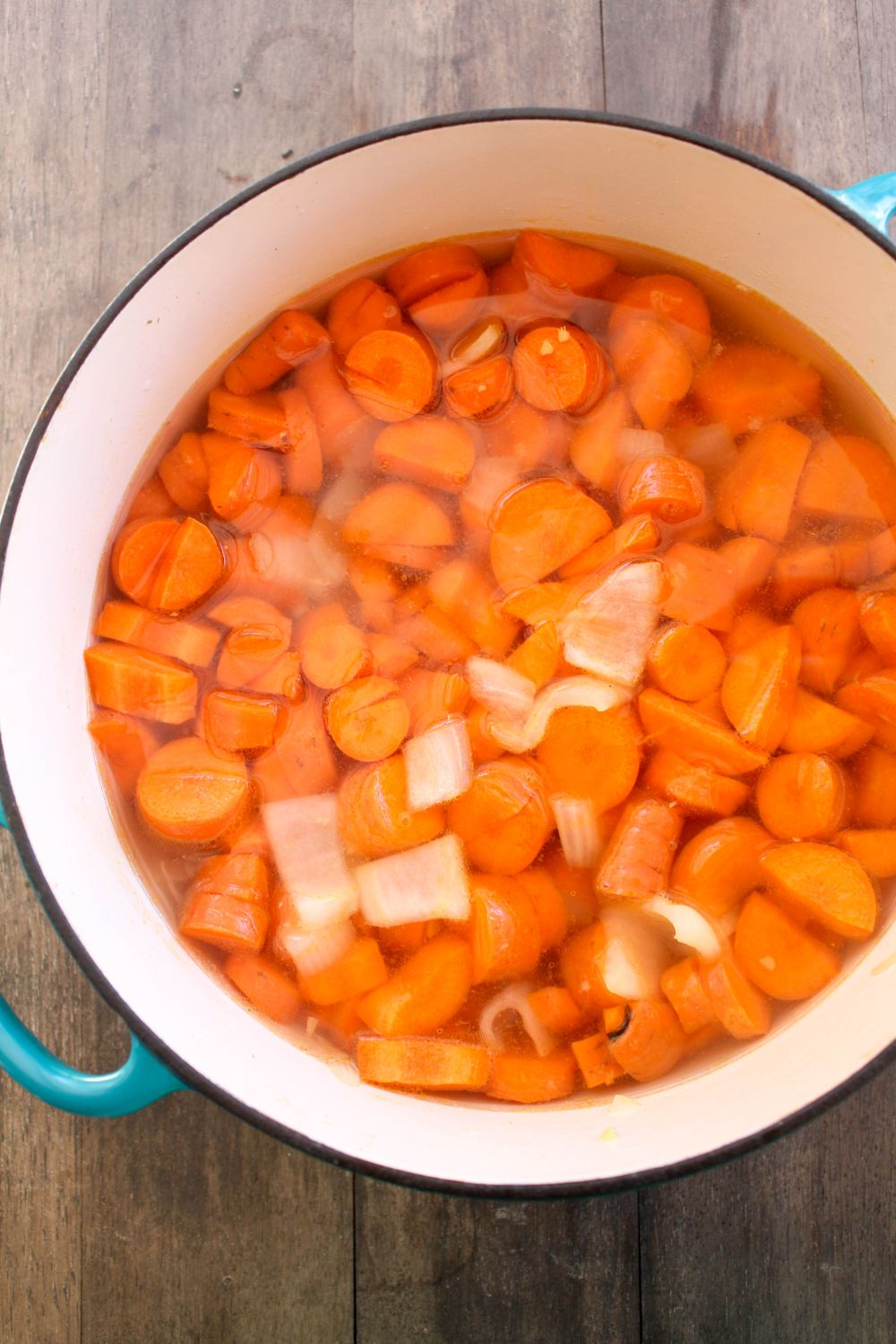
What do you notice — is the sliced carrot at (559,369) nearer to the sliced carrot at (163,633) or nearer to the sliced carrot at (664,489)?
the sliced carrot at (664,489)

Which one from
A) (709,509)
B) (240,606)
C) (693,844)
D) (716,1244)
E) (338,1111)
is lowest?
(716,1244)

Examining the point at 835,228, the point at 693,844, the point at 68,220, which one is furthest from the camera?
the point at 68,220

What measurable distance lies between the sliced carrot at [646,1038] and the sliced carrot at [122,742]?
570 mm

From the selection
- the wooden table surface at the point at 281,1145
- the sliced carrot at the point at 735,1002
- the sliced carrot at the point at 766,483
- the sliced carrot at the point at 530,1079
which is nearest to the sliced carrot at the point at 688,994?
the sliced carrot at the point at 735,1002

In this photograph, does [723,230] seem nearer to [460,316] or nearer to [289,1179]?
[460,316]

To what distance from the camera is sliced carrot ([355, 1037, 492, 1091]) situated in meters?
1.00

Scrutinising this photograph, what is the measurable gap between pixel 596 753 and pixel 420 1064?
14.3 inches

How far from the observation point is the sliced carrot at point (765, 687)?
1.02 meters

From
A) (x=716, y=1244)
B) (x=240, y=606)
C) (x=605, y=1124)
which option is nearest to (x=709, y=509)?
(x=240, y=606)

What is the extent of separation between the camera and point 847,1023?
935 millimetres

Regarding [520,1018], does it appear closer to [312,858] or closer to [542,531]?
[312,858]

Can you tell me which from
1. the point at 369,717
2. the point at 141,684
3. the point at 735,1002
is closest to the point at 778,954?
the point at 735,1002

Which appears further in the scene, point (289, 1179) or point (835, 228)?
point (289, 1179)

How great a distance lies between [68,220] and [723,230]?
0.75m
